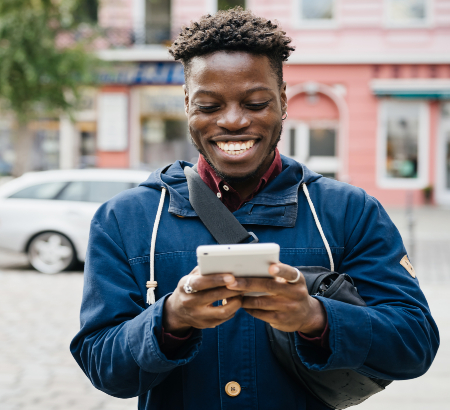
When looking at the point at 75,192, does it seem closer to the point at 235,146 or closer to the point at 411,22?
the point at 235,146

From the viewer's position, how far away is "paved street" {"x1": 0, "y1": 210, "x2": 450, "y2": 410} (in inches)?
167

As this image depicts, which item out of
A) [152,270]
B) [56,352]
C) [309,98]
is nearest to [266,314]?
[152,270]

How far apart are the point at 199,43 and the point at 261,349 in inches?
34.8

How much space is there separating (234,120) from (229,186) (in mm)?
213

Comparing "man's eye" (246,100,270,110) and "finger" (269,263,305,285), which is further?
"man's eye" (246,100,270,110)

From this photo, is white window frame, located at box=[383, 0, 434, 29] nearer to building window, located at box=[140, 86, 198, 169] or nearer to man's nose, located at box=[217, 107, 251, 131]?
building window, located at box=[140, 86, 198, 169]

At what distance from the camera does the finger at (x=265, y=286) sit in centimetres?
125

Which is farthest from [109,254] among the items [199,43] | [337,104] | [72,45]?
[337,104]

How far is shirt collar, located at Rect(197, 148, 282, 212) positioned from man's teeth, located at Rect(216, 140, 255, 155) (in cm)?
11

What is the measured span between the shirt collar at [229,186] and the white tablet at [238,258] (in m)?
0.54

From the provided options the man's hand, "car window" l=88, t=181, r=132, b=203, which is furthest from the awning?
the man's hand

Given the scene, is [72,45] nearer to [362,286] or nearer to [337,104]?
[337,104]

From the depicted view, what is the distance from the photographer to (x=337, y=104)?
18.1 metres

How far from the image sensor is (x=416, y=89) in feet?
57.3
